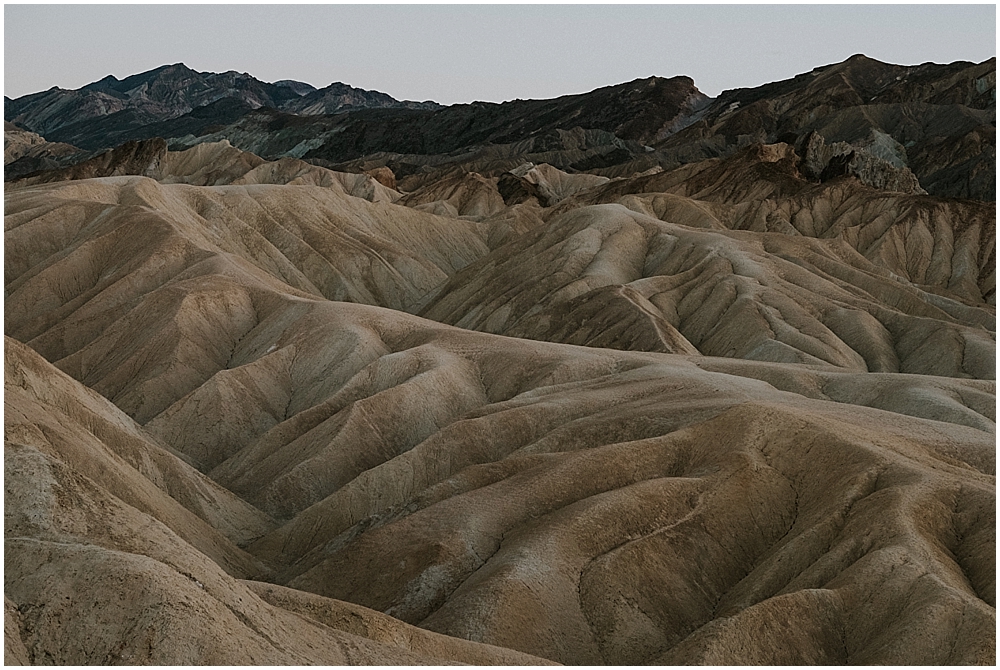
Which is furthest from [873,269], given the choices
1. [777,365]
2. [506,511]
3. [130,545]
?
[130,545]

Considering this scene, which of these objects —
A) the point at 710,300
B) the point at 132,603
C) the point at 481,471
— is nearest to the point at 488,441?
the point at 481,471

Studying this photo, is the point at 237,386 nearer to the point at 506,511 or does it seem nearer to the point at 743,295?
the point at 506,511

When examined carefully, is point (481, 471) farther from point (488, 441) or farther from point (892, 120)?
point (892, 120)

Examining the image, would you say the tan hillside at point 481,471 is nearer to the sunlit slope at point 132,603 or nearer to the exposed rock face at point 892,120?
the sunlit slope at point 132,603

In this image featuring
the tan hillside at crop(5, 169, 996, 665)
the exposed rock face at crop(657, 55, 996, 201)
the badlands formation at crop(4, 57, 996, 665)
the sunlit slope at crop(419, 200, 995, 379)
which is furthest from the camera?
the exposed rock face at crop(657, 55, 996, 201)

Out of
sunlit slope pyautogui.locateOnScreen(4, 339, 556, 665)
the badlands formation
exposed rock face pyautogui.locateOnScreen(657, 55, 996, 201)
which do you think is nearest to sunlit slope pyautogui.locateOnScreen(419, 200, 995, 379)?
the badlands formation

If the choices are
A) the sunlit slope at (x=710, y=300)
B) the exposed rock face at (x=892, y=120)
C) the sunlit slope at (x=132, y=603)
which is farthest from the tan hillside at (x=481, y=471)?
the exposed rock face at (x=892, y=120)

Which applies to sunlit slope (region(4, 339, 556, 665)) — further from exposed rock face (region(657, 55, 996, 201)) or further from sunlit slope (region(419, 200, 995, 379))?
exposed rock face (region(657, 55, 996, 201))

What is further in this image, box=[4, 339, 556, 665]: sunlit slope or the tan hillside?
the tan hillside
